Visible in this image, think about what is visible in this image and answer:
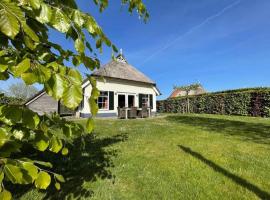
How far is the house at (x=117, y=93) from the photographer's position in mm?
21606

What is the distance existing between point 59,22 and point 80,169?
480 cm

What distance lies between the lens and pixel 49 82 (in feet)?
3.42

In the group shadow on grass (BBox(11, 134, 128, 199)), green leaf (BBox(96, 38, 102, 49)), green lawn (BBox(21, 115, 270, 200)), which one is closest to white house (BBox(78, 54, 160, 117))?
shadow on grass (BBox(11, 134, 128, 199))

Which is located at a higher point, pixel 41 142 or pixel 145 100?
pixel 145 100

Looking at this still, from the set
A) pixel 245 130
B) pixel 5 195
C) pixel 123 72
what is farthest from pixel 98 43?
pixel 123 72

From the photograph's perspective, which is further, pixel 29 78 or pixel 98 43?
pixel 98 43

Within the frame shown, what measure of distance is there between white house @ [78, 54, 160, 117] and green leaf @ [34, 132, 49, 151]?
18162 millimetres

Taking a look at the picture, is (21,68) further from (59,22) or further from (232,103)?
(232,103)

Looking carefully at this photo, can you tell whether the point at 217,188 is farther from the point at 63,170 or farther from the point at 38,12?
the point at 38,12

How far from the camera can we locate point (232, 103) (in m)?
24.8

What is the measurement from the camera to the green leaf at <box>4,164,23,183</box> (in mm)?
1080

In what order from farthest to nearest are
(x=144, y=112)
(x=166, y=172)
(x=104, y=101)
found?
(x=144, y=112) → (x=104, y=101) → (x=166, y=172)

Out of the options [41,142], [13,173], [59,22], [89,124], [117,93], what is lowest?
[13,173]

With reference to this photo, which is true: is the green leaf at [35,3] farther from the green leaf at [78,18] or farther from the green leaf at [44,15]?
the green leaf at [78,18]
